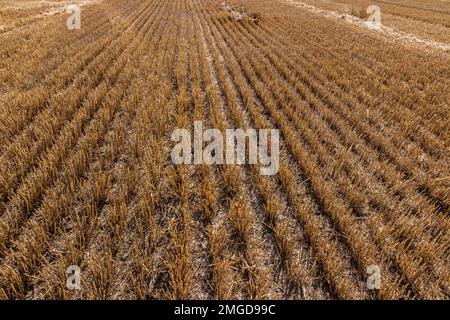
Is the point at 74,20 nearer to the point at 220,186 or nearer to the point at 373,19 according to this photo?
the point at 220,186

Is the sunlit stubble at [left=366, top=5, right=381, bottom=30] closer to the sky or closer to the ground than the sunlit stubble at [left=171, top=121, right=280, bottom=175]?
closer to the sky

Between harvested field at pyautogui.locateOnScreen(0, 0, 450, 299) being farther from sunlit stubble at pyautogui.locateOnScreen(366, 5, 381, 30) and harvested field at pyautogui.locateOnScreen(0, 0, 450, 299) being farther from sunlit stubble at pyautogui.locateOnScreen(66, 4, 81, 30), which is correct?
sunlit stubble at pyautogui.locateOnScreen(366, 5, 381, 30)

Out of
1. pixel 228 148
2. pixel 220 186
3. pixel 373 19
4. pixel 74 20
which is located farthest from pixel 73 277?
pixel 373 19

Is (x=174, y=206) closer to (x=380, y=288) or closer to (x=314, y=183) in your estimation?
(x=314, y=183)

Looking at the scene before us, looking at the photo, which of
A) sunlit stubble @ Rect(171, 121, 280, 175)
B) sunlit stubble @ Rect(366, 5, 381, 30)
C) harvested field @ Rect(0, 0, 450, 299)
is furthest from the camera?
sunlit stubble @ Rect(366, 5, 381, 30)

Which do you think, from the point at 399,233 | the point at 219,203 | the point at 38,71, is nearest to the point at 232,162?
the point at 219,203

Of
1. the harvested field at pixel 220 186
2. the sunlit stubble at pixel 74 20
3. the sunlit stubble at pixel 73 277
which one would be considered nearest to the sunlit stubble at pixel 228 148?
the harvested field at pixel 220 186

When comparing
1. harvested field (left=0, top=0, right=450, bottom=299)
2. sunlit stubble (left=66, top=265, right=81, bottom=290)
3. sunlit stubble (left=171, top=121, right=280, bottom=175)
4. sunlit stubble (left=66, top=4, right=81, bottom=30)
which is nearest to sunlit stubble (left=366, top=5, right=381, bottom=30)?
harvested field (left=0, top=0, right=450, bottom=299)

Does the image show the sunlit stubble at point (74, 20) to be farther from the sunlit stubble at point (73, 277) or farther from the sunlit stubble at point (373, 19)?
the sunlit stubble at point (373, 19)

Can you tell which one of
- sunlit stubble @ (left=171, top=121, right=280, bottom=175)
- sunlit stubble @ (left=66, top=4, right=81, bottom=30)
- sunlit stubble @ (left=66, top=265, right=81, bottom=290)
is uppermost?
sunlit stubble @ (left=66, top=4, right=81, bottom=30)

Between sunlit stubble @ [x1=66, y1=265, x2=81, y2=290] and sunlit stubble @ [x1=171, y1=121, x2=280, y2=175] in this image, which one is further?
sunlit stubble @ [x1=171, y1=121, x2=280, y2=175]
